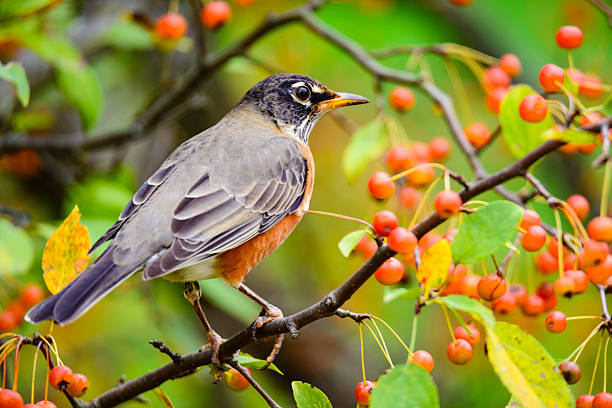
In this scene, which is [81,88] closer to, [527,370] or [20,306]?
[20,306]

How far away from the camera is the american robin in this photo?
2.19 metres

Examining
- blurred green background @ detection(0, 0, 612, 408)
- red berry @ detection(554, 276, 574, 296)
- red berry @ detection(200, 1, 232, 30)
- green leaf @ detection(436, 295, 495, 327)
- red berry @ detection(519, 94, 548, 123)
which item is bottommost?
blurred green background @ detection(0, 0, 612, 408)

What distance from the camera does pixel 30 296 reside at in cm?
289

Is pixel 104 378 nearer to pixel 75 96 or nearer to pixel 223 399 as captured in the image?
pixel 223 399

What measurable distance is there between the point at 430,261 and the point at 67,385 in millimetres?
1136

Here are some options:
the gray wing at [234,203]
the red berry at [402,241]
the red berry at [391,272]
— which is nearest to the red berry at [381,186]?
the red berry at [391,272]

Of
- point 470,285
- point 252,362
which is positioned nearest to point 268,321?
point 252,362

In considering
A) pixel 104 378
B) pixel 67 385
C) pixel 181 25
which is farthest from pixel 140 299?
pixel 67 385

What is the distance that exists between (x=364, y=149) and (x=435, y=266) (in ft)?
4.68

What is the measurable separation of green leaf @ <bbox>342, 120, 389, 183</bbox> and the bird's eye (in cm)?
50

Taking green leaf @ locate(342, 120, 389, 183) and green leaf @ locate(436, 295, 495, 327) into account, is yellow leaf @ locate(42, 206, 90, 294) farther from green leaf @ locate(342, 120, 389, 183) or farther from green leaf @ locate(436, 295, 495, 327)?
green leaf @ locate(342, 120, 389, 183)

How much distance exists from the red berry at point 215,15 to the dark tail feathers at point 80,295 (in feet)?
4.96

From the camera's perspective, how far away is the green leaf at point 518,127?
2.09 meters

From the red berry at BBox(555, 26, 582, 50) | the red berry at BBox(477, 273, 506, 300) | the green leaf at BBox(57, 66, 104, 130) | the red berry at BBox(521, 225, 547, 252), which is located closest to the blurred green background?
the green leaf at BBox(57, 66, 104, 130)
